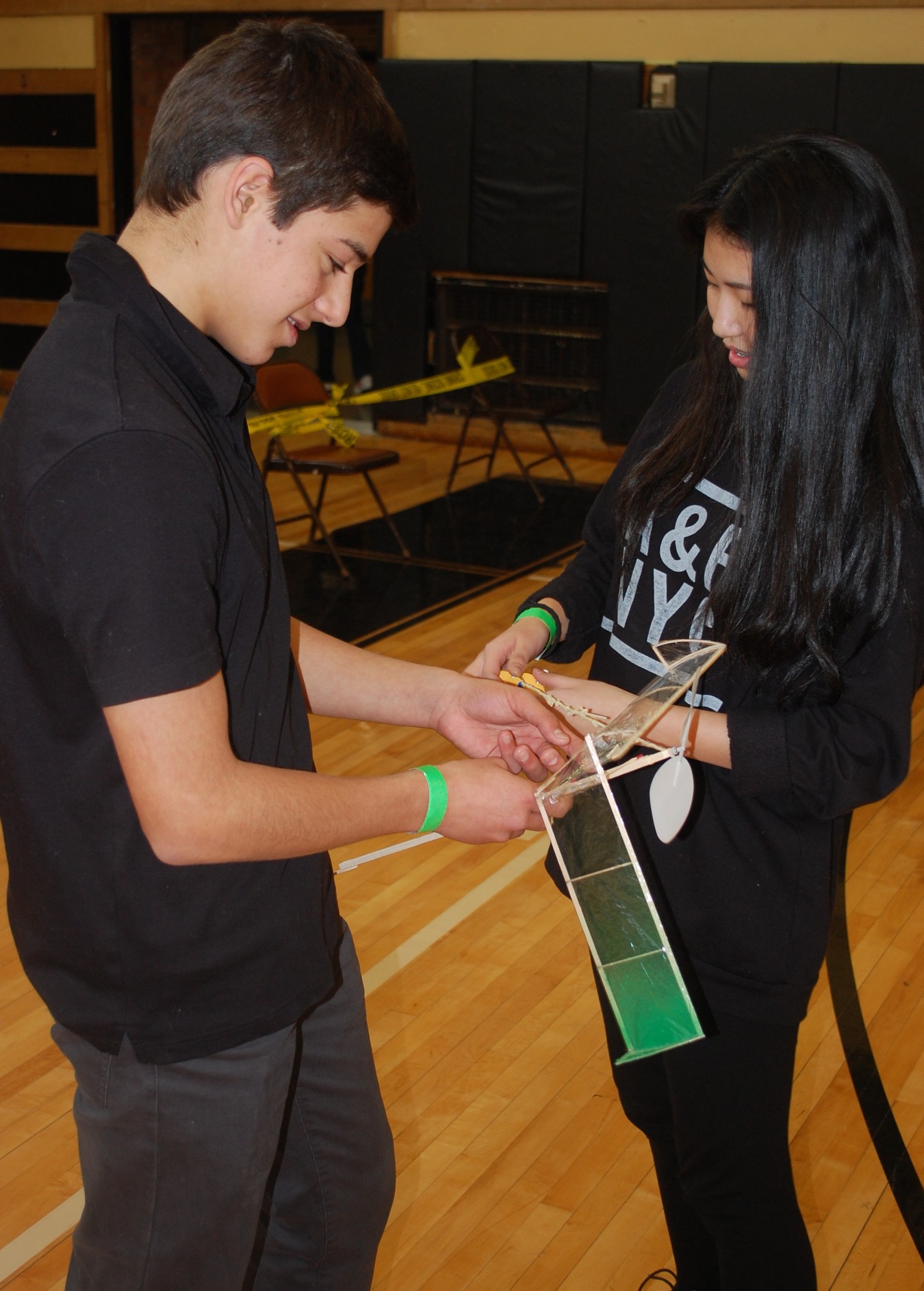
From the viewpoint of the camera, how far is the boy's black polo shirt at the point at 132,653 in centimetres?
99

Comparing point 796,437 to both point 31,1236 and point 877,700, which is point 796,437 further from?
point 31,1236

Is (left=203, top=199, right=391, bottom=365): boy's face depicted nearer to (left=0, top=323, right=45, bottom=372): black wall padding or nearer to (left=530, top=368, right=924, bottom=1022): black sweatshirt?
(left=530, top=368, right=924, bottom=1022): black sweatshirt

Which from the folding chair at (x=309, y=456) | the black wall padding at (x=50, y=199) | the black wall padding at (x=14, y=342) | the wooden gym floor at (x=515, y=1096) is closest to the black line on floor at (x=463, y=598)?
the folding chair at (x=309, y=456)

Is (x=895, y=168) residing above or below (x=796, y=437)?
above

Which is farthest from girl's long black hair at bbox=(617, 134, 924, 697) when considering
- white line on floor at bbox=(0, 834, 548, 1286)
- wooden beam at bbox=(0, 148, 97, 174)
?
wooden beam at bbox=(0, 148, 97, 174)

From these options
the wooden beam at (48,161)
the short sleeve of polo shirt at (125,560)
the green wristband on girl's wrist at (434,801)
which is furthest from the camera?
the wooden beam at (48,161)

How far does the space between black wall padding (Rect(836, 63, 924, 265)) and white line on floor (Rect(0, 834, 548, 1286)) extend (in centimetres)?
541

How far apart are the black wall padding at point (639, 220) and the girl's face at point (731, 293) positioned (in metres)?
6.70

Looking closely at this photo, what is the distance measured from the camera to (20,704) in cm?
113

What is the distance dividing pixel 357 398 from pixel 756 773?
6.08m

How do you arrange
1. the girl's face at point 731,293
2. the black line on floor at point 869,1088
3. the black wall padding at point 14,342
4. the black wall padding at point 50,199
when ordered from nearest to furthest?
the girl's face at point 731,293
the black line on floor at point 869,1088
the black wall padding at point 50,199
the black wall padding at point 14,342

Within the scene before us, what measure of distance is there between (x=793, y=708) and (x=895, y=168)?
6.72 metres

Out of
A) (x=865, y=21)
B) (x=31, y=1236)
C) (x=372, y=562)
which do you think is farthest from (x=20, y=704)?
(x=865, y=21)

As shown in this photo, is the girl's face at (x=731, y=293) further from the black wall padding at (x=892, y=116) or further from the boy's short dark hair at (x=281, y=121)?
the black wall padding at (x=892, y=116)
